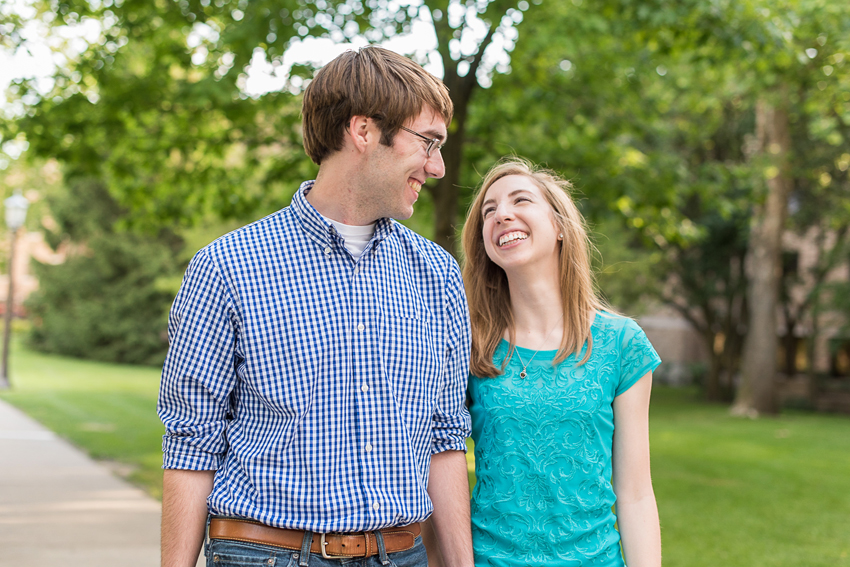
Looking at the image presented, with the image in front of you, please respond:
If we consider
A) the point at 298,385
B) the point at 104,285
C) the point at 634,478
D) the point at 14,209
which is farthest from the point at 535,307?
the point at 104,285

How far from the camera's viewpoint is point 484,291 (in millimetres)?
2830

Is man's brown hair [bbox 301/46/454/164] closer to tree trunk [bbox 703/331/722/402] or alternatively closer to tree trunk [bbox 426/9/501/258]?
tree trunk [bbox 426/9/501/258]

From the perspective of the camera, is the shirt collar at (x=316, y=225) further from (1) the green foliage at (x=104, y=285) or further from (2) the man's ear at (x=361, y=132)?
(1) the green foliage at (x=104, y=285)

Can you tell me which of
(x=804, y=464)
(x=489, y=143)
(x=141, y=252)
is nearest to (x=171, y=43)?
(x=489, y=143)

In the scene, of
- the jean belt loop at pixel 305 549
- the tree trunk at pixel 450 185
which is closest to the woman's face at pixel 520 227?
the jean belt loop at pixel 305 549

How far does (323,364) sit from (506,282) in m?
0.94

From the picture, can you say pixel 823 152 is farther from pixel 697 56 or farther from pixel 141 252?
pixel 141 252

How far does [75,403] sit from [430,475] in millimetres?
15178

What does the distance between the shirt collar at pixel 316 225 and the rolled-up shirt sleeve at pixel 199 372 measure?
28 centimetres

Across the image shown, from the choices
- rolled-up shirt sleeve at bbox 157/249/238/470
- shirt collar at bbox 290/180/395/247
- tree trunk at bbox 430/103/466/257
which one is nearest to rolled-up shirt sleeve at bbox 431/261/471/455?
shirt collar at bbox 290/180/395/247

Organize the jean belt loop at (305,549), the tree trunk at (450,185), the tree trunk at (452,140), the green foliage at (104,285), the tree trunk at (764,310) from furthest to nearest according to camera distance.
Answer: the green foliage at (104,285) → the tree trunk at (764,310) → the tree trunk at (450,185) → the tree trunk at (452,140) → the jean belt loop at (305,549)

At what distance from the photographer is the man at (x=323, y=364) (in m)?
2.06

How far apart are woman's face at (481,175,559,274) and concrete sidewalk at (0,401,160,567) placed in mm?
4231

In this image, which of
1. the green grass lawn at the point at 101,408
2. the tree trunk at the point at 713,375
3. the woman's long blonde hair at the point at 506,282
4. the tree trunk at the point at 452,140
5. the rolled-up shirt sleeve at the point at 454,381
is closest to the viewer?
the rolled-up shirt sleeve at the point at 454,381
